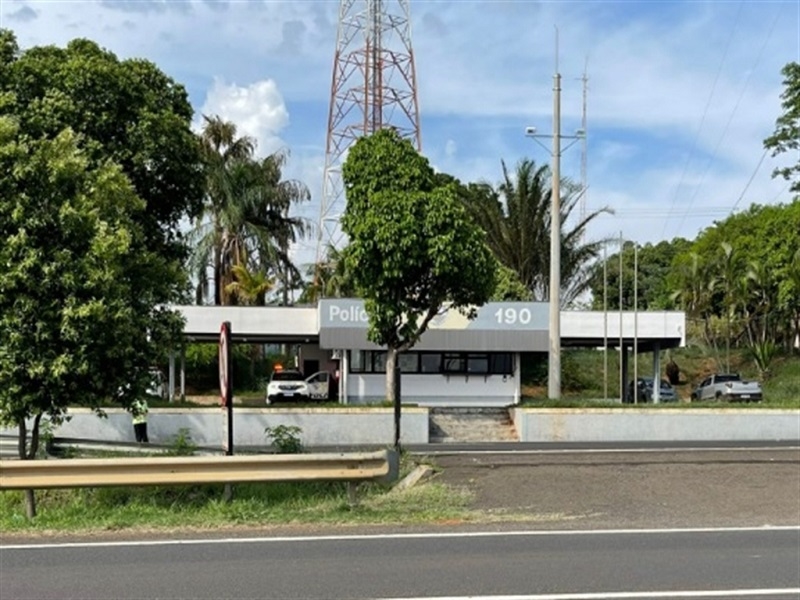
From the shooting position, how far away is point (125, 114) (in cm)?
2248

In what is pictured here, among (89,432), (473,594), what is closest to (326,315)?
(89,432)

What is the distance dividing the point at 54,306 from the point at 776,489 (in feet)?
34.8

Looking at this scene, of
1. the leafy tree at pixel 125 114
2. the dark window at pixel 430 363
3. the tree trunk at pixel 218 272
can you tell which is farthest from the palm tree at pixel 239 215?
the leafy tree at pixel 125 114

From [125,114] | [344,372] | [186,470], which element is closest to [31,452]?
[186,470]

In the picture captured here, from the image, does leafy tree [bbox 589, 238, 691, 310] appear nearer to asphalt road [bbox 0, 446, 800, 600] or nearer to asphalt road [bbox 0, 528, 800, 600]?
asphalt road [bbox 0, 446, 800, 600]

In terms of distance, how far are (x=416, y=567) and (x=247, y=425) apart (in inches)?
631

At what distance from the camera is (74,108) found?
20.7 meters

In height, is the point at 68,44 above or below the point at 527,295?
above

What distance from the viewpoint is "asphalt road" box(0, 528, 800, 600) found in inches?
299

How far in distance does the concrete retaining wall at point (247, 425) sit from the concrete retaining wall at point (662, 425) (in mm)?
3954

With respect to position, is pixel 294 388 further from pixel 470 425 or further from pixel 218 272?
pixel 470 425

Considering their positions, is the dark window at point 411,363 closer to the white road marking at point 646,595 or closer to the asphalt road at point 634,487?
the asphalt road at point 634,487

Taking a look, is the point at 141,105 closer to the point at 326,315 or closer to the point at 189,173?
the point at 189,173

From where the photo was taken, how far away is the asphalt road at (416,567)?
759cm
